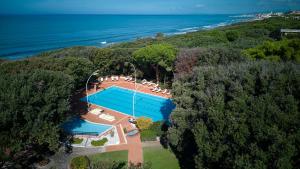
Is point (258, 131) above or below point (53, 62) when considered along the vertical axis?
below

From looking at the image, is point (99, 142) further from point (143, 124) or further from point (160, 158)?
point (160, 158)

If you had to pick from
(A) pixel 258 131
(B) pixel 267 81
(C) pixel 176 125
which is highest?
(B) pixel 267 81

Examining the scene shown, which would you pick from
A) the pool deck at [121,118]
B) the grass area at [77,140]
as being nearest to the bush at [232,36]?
the pool deck at [121,118]

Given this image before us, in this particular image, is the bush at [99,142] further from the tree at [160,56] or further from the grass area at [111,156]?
the tree at [160,56]

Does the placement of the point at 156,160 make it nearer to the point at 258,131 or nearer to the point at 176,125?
the point at 176,125

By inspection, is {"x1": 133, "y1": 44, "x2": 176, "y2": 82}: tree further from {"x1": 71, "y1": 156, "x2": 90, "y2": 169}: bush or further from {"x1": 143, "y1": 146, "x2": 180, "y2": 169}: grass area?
{"x1": 71, "y1": 156, "x2": 90, "y2": 169}: bush

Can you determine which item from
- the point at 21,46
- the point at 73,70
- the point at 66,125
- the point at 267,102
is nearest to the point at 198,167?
the point at 267,102
